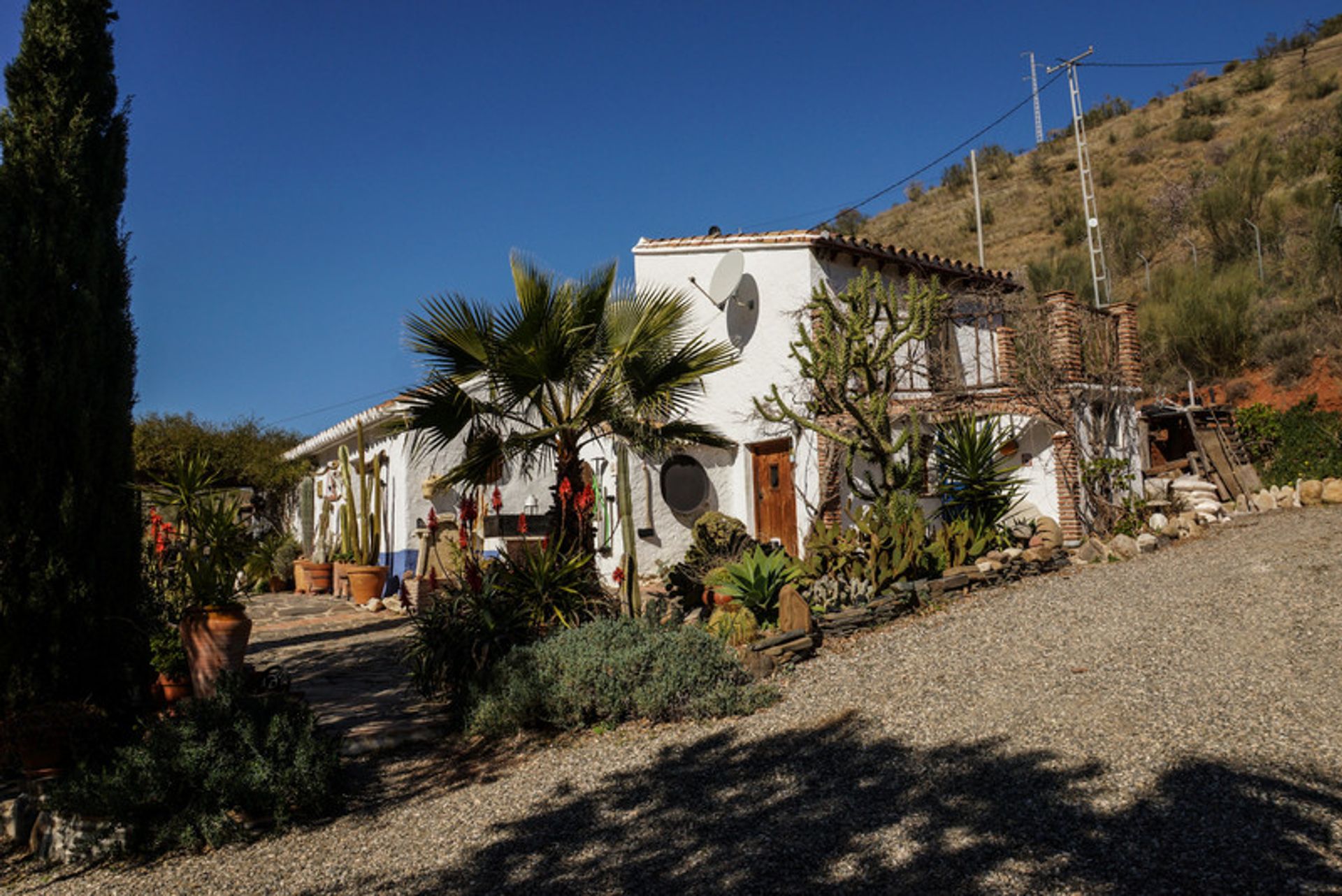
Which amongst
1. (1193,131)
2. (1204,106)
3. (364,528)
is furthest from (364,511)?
(1204,106)

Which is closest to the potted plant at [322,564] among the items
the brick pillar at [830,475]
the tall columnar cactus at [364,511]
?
the tall columnar cactus at [364,511]

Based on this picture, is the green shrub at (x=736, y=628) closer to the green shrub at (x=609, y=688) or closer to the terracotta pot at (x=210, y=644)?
the green shrub at (x=609, y=688)

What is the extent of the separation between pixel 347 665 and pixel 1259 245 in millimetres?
23633

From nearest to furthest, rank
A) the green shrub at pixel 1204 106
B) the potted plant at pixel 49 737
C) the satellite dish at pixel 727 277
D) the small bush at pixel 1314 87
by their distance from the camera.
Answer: the potted plant at pixel 49 737, the satellite dish at pixel 727 277, the small bush at pixel 1314 87, the green shrub at pixel 1204 106

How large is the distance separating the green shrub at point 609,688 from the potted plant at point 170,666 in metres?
1.99

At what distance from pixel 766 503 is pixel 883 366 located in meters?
4.21

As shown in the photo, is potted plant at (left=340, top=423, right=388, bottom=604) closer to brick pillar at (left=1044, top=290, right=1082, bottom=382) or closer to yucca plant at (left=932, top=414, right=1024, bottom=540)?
yucca plant at (left=932, top=414, right=1024, bottom=540)

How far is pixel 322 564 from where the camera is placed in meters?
16.9

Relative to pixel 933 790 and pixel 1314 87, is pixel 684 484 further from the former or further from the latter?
pixel 1314 87

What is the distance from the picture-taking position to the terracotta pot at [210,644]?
609cm

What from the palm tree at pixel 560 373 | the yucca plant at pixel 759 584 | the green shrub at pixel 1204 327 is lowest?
the yucca plant at pixel 759 584

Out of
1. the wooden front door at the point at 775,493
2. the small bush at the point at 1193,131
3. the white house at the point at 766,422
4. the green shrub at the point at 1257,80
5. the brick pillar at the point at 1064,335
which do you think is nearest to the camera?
the brick pillar at the point at 1064,335

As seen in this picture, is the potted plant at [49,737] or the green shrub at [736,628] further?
the green shrub at [736,628]

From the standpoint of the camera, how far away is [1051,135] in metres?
45.0
